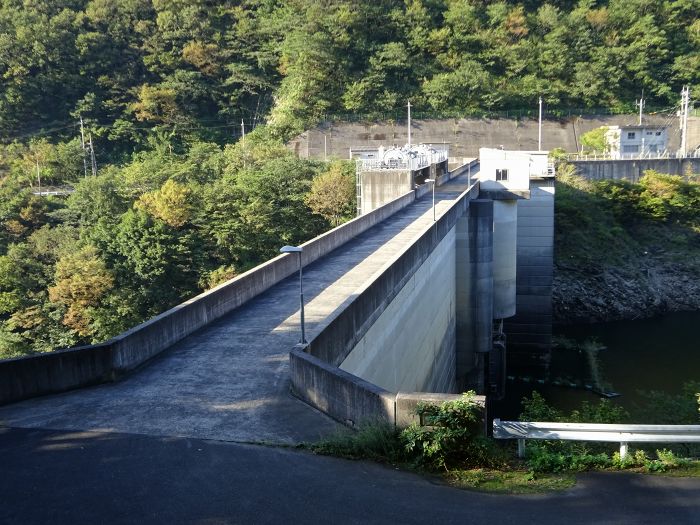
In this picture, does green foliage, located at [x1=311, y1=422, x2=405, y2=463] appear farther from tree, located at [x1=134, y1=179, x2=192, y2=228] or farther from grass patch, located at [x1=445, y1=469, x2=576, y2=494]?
tree, located at [x1=134, y1=179, x2=192, y2=228]

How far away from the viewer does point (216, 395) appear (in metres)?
10.7

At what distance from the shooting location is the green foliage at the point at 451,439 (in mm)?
7688

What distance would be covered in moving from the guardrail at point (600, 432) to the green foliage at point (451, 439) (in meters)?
0.29

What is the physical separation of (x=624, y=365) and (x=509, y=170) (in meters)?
11.7

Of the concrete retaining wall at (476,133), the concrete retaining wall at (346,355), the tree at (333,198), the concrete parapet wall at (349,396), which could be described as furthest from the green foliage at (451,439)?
the concrete retaining wall at (476,133)

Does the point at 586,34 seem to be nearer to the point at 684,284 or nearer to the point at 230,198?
the point at 684,284

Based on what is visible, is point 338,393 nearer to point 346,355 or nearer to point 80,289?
point 346,355

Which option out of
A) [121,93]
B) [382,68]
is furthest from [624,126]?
[121,93]

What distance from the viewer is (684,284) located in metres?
45.8

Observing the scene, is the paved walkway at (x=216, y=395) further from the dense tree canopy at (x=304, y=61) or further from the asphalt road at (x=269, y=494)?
the dense tree canopy at (x=304, y=61)

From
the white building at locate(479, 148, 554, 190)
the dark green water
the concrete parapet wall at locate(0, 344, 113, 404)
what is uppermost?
the white building at locate(479, 148, 554, 190)

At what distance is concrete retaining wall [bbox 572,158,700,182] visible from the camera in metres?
54.7

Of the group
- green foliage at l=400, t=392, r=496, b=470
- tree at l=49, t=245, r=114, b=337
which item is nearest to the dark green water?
tree at l=49, t=245, r=114, b=337

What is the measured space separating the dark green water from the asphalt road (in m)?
22.2
